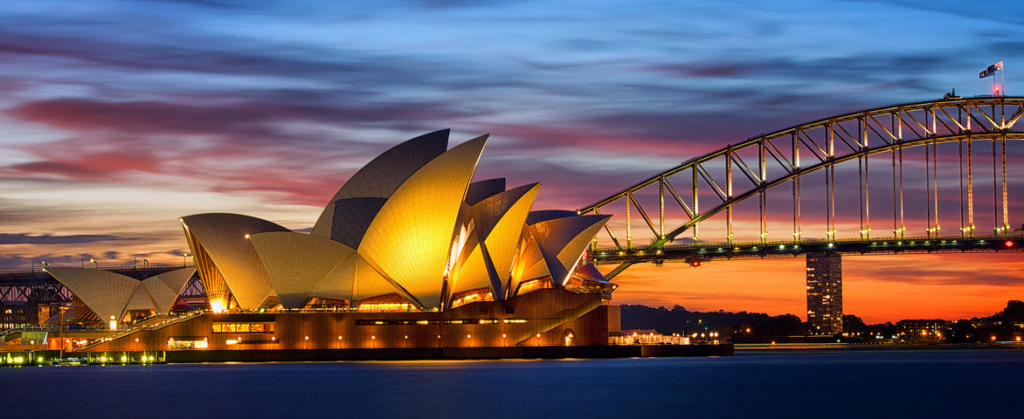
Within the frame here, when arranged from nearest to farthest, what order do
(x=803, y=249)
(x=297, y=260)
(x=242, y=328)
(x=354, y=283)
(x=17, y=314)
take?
(x=297, y=260), (x=354, y=283), (x=242, y=328), (x=803, y=249), (x=17, y=314)

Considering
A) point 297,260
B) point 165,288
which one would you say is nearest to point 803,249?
point 297,260

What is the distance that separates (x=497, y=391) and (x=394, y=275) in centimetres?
2768

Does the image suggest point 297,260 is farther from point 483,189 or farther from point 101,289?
point 101,289

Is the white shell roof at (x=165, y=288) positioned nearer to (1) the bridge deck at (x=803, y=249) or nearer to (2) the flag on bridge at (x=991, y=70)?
(1) the bridge deck at (x=803, y=249)

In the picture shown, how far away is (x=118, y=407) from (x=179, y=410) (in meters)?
3.53

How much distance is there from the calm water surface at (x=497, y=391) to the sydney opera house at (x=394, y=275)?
5080 mm

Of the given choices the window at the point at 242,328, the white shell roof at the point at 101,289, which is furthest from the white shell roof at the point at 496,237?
the white shell roof at the point at 101,289

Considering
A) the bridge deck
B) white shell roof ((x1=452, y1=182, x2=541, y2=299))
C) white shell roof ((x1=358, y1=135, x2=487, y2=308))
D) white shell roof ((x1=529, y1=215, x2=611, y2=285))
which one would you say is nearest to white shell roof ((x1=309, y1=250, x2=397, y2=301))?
white shell roof ((x1=358, y1=135, x2=487, y2=308))

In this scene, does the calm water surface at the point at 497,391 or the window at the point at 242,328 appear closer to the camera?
the calm water surface at the point at 497,391

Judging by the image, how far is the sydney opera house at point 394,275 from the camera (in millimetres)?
80688

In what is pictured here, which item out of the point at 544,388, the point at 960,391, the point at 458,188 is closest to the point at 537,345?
the point at 458,188

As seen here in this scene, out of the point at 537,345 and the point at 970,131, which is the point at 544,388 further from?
the point at 970,131

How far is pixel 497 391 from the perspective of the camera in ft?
185

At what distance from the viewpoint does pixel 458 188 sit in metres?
76.6
